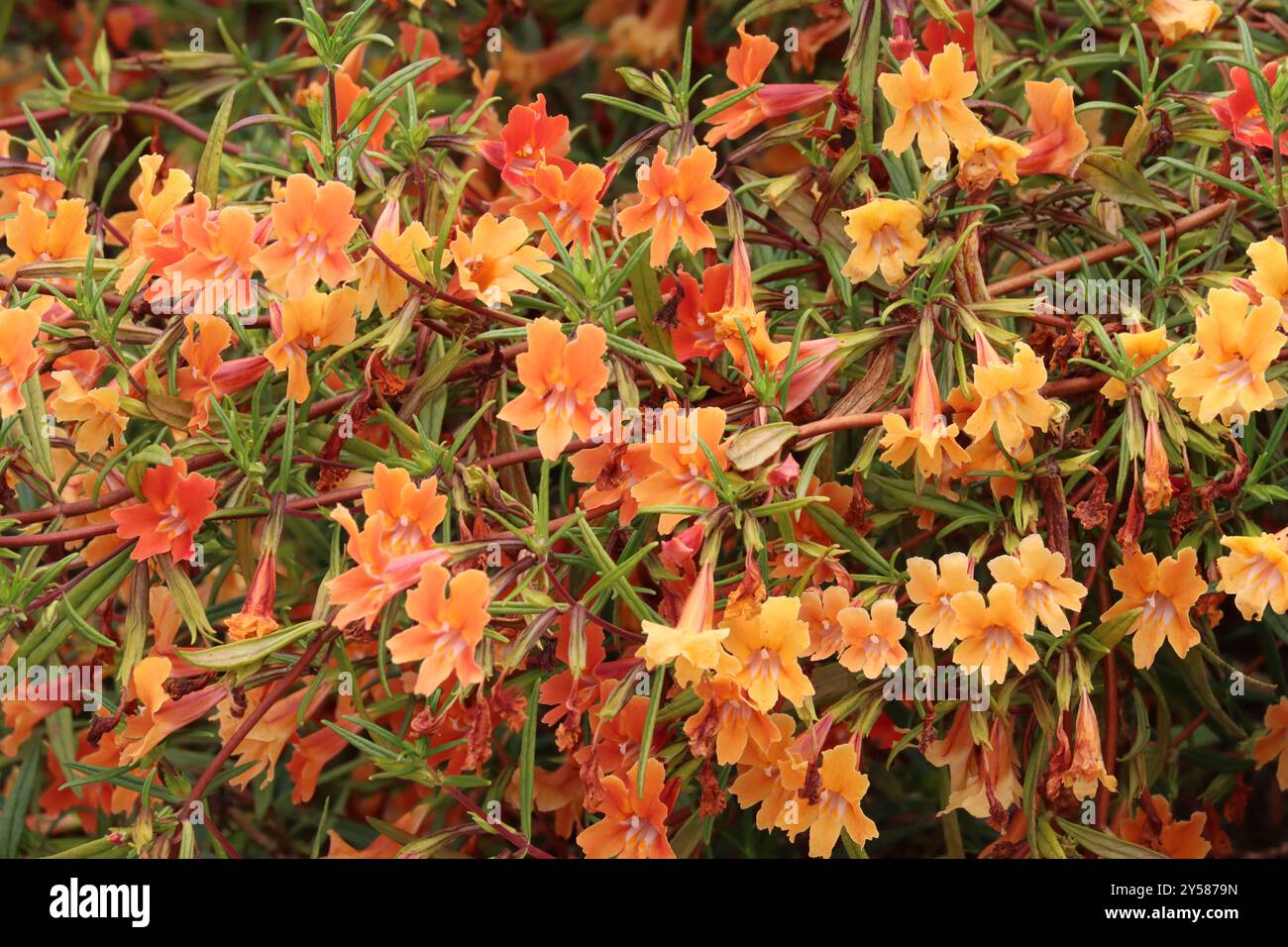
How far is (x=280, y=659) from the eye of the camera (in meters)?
1.15

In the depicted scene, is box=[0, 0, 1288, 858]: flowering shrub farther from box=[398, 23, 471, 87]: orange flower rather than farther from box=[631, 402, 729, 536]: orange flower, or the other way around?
box=[398, 23, 471, 87]: orange flower

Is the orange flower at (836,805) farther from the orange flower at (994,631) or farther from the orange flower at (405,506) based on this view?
the orange flower at (405,506)

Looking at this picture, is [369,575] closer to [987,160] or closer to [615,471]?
[615,471]

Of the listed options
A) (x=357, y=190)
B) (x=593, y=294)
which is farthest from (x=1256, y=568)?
(x=357, y=190)

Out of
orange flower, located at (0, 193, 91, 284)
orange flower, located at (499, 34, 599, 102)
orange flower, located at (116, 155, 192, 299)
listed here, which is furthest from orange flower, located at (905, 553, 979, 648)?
orange flower, located at (499, 34, 599, 102)

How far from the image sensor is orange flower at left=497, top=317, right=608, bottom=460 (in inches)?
39.6

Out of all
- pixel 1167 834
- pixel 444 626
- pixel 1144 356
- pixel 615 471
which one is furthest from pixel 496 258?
pixel 1167 834

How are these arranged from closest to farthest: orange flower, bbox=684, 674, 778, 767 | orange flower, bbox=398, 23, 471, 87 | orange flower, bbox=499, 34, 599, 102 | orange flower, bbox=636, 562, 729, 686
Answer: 1. orange flower, bbox=636, 562, 729, 686
2. orange flower, bbox=684, 674, 778, 767
3. orange flower, bbox=398, 23, 471, 87
4. orange flower, bbox=499, 34, 599, 102

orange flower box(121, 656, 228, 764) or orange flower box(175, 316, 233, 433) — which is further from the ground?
orange flower box(175, 316, 233, 433)

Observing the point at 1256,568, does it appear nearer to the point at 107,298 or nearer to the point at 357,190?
the point at 357,190

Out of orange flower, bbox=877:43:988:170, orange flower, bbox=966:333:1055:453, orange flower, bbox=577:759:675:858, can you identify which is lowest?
orange flower, bbox=577:759:675:858

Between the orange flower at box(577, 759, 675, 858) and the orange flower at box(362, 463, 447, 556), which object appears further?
the orange flower at box(577, 759, 675, 858)
